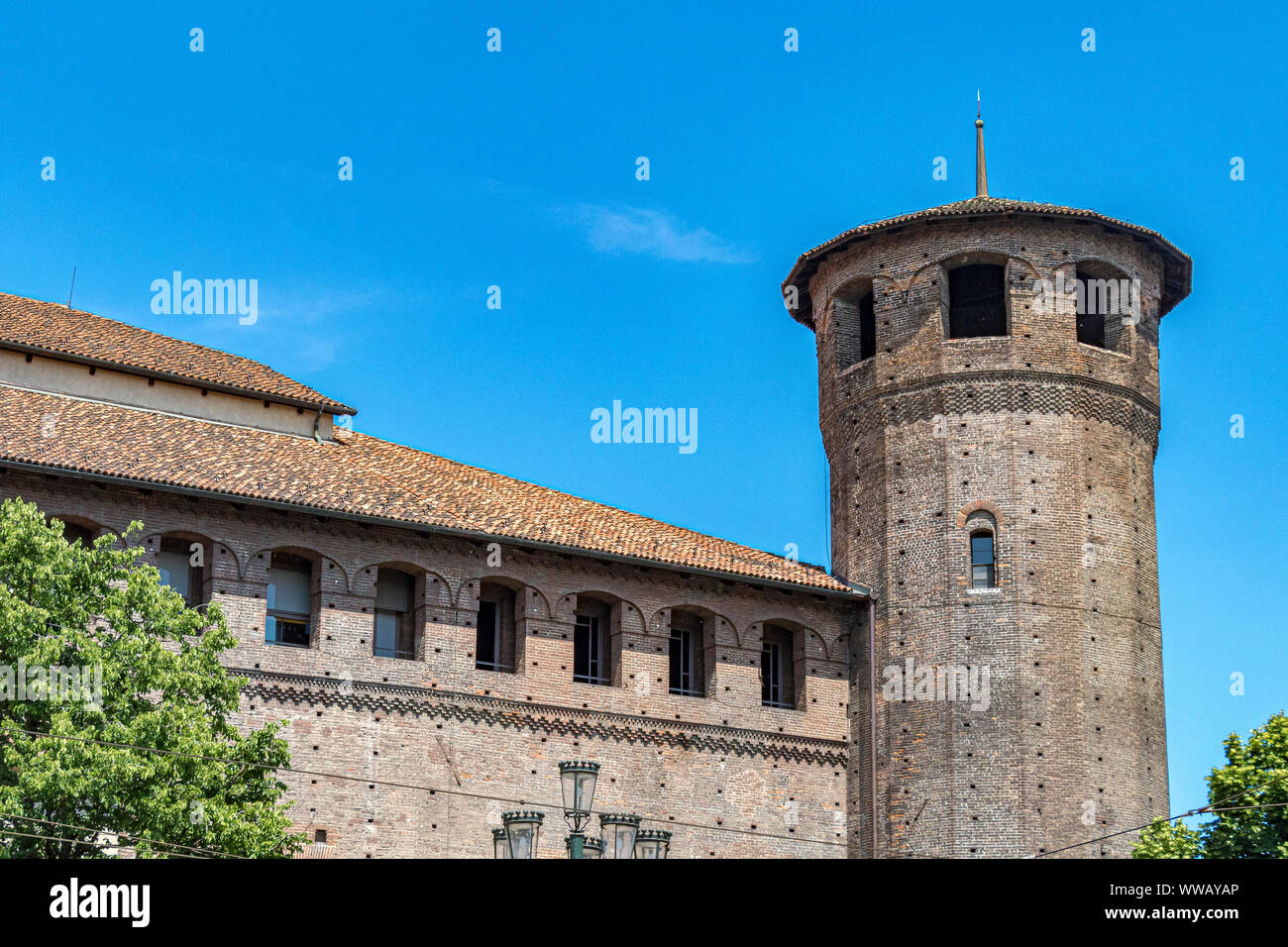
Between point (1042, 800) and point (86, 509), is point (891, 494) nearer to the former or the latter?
point (1042, 800)

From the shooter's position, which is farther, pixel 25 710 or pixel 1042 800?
pixel 1042 800

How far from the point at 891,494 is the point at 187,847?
15959 millimetres

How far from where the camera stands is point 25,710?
74.1 feet

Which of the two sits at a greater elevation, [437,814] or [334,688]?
[334,688]

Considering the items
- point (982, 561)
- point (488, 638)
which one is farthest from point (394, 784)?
point (982, 561)

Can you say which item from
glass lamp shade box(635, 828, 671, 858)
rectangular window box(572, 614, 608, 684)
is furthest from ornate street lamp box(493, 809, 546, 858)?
rectangular window box(572, 614, 608, 684)

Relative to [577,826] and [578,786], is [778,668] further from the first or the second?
[577,826]

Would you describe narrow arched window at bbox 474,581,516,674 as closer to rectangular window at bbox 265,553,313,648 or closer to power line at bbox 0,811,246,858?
rectangular window at bbox 265,553,313,648

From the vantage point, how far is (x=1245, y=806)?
84.1 feet

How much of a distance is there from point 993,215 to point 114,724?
61.5 ft

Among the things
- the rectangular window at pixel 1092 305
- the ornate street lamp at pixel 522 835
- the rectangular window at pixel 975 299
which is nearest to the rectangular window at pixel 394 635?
the ornate street lamp at pixel 522 835

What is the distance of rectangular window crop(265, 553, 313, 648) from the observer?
1137 inches
